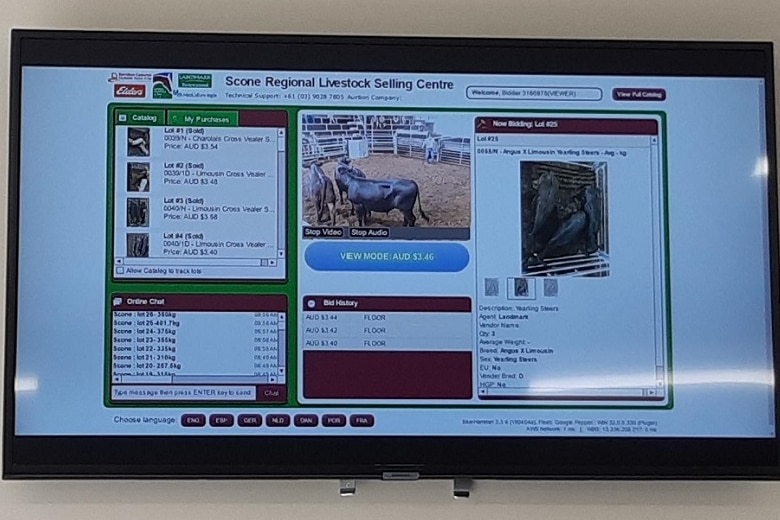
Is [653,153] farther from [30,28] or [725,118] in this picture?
[30,28]

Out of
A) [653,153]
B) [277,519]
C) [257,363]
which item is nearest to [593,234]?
[653,153]

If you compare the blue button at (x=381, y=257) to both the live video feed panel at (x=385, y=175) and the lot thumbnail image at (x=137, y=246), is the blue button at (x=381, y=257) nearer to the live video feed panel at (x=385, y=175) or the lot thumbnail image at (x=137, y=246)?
the live video feed panel at (x=385, y=175)

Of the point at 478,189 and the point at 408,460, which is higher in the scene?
the point at 478,189

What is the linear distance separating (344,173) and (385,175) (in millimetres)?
68

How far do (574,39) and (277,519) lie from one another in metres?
0.94

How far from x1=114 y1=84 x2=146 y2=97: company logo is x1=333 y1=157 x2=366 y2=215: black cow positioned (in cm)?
34

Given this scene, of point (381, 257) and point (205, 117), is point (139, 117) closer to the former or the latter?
point (205, 117)

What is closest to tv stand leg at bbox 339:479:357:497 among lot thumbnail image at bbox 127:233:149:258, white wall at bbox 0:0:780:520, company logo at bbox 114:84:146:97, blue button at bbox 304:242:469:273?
white wall at bbox 0:0:780:520

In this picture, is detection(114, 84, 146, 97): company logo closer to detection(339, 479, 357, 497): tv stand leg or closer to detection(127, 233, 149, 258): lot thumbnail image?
detection(127, 233, 149, 258): lot thumbnail image

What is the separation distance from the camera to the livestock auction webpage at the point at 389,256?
173 cm

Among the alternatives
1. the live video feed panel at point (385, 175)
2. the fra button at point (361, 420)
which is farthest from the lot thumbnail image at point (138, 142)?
the fra button at point (361, 420)

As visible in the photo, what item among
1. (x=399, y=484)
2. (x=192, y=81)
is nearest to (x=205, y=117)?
(x=192, y=81)

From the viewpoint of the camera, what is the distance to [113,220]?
1.75 metres

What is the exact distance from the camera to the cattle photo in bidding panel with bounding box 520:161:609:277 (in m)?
1.77
